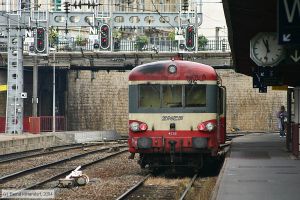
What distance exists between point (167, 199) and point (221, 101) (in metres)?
5.21

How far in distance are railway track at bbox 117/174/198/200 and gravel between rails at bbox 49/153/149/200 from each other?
225 mm

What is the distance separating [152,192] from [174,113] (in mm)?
2721

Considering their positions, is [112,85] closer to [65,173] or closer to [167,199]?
[65,173]

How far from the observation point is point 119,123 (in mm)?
52969

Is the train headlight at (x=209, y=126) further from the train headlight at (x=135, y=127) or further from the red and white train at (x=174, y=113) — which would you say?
the train headlight at (x=135, y=127)

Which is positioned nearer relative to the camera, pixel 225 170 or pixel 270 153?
pixel 225 170

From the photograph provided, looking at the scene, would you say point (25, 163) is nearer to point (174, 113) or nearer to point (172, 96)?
point (172, 96)

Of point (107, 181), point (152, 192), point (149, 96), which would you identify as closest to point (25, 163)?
point (107, 181)

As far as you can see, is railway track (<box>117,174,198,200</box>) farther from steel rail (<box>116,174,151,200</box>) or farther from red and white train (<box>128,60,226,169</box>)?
red and white train (<box>128,60,226,169</box>)

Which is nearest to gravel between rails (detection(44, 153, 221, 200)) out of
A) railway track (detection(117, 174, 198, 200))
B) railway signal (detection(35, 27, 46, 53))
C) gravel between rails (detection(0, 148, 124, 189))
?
railway track (detection(117, 174, 198, 200))

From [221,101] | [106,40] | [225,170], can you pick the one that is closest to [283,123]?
[106,40]

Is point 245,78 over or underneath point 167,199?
over

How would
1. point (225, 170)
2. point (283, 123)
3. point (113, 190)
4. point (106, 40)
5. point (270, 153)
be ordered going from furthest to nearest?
point (106, 40) → point (283, 123) → point (270, 153) → point (225, 170) → point (113, 190)

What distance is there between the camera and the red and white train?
16.7 m
